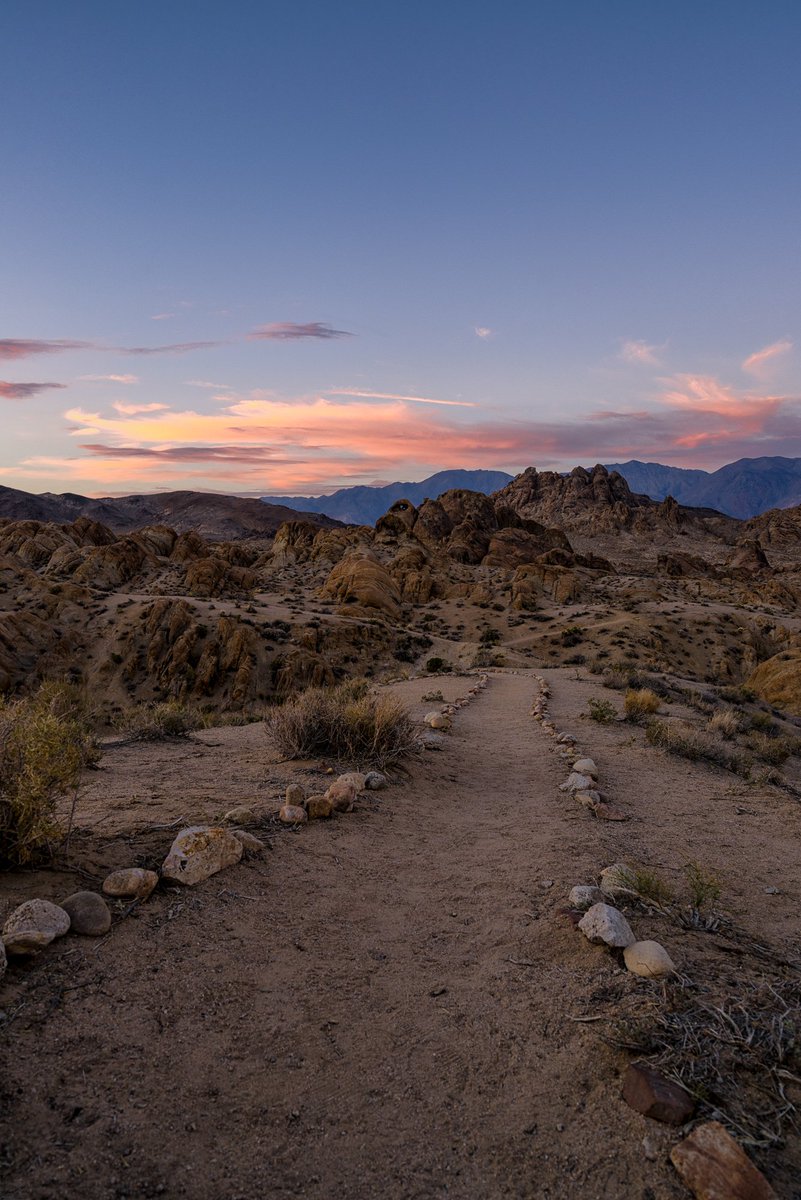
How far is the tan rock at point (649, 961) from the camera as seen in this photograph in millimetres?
3768

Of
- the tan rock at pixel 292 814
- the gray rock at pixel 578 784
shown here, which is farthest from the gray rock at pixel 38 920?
the gray rock at pixel 578 784

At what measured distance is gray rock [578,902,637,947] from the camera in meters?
4.15

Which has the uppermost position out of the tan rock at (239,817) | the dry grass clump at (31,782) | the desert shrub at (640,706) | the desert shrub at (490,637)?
the dry grass clump at (31,782)

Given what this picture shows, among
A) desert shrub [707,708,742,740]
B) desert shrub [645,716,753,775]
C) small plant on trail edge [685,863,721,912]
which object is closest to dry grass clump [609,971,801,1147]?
small plant on trail edge [685,863,721,912]

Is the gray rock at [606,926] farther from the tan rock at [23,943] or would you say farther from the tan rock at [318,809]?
the tan rock at [23,943]

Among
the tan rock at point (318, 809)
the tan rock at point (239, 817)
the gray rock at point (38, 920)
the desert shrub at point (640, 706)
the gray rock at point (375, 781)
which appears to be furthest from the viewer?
the desert shrub at point (640, 706)

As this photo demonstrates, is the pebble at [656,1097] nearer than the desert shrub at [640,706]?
Yes

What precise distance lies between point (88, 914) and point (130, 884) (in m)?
0.44

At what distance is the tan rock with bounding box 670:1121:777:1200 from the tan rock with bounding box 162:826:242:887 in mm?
3627

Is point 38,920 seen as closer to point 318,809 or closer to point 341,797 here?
point 318,809

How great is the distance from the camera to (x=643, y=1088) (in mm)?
2801

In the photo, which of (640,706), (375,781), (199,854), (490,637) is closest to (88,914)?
(199,854)

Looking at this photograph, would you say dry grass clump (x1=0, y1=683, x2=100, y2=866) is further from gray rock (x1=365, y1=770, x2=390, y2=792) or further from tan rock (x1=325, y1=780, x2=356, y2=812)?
gray rock (x1=365, y1=770, x2=390, y2=792)

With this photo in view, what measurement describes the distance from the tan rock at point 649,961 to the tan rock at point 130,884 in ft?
11.1
